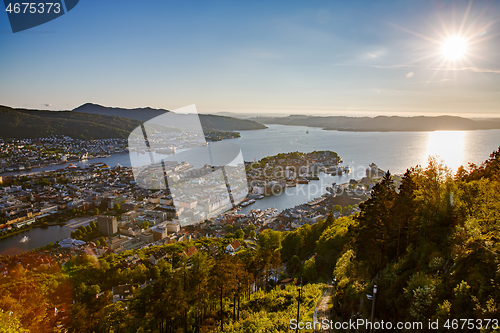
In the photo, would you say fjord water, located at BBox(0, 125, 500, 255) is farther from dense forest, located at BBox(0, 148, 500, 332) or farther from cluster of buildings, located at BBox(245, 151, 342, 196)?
dense forest, located at BBox(0, 148, 500, 332)

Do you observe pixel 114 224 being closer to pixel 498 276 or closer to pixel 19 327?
pixel 19 327

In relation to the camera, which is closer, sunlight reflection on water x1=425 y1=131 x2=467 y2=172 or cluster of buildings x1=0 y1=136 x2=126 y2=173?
sunlight reflection on water x1=425 y1=131 x2=467 y2=172

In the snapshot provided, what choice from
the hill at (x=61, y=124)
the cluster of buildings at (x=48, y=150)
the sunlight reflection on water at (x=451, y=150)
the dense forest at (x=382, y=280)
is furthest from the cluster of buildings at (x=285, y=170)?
the cluster of buildings at (x=48, y=150)

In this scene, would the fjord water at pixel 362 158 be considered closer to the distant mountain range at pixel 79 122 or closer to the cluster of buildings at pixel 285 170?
the cluster of buildings at pixel 285 170

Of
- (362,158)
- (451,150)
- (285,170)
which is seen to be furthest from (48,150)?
(451,150)

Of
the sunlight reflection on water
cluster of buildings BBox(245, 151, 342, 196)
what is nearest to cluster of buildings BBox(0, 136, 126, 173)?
cluster of buildings BBox(245, 151, 342, 196)

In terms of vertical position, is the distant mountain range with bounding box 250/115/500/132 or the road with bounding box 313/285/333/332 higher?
the distant mountain range with bounding box 250/115/500/132
